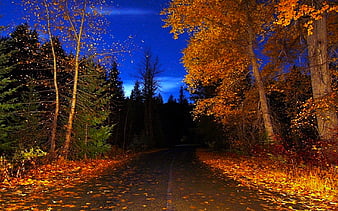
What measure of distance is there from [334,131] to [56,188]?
29.3ft

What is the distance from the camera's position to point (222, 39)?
15023 millimetres

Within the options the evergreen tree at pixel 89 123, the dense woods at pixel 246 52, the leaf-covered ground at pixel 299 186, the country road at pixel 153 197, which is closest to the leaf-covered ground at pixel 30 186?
the country road at pixel 153 197

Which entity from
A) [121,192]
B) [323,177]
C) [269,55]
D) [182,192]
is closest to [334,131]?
[323,177]

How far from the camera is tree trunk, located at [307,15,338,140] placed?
31.5ft

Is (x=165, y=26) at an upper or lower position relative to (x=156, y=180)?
upper

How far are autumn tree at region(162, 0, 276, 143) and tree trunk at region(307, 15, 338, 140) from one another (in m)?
3.74

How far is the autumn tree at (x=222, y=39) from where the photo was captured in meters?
14.1

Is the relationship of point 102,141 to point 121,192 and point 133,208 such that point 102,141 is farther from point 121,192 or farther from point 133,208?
point 133,208

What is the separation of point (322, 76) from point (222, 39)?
6.26 metres

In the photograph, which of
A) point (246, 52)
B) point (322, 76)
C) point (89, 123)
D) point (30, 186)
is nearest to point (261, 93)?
point (246, 52)

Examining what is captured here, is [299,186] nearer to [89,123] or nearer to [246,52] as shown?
[246,52]

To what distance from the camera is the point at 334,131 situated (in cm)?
930

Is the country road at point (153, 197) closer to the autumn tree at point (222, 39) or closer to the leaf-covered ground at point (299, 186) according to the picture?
the leaf-covered ground at point (299, 186)

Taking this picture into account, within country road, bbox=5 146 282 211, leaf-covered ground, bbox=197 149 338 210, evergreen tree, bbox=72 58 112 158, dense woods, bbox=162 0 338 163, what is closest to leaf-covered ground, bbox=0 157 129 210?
country road, bbox=5 146 282 211
